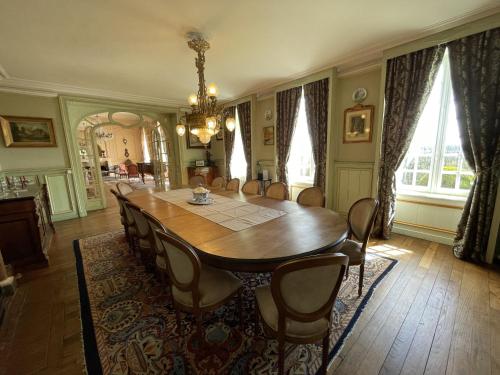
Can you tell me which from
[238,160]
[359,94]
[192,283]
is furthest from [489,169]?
[238,160]

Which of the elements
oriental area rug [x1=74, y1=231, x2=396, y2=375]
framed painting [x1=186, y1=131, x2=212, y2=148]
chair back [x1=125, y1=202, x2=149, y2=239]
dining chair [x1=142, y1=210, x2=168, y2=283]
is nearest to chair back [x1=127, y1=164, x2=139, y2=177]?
framed painting [x1=186, y1=131, x2=212, y2=148]

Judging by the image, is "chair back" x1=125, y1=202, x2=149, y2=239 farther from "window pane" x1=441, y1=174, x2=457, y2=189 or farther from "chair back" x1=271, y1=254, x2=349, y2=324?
"window pane" x1=441, y1=174, x2=457, y2=189

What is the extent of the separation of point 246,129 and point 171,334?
438cm

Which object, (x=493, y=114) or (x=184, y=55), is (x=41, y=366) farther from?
(x=493, y=114)

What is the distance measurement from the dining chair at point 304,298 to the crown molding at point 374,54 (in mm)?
2971

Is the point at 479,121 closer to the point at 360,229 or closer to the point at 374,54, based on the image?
the point at 374,54

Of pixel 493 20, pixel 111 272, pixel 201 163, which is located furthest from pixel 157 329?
pixel 201 163

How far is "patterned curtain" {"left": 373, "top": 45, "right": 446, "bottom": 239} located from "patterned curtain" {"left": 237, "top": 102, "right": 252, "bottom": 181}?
9.34 ft

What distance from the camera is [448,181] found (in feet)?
9.22

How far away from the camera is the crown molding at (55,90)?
11.6ft

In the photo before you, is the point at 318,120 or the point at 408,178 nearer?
the point at 408,178

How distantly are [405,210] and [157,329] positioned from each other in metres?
3.46

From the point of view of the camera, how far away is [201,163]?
606 cm

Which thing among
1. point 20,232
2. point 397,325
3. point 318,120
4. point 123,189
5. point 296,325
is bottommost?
point 397,325
